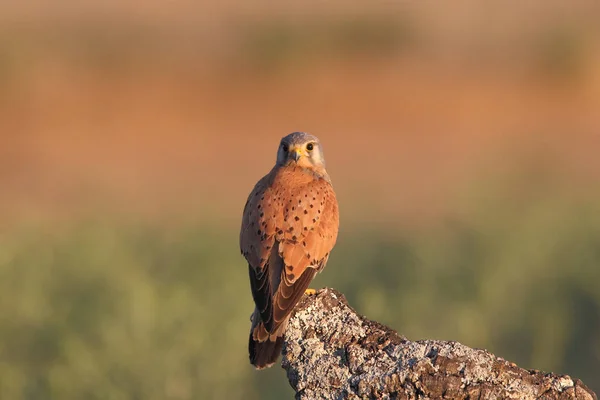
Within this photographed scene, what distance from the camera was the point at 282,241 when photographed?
6.39 meters

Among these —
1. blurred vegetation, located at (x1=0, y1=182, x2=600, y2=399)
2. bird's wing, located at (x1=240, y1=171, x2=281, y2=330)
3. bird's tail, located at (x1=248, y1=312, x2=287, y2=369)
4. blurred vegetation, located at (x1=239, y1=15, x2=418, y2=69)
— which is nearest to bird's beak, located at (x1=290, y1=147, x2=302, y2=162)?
bird's wing, located at (x1=240, y1=171, x2=281, y2=330)

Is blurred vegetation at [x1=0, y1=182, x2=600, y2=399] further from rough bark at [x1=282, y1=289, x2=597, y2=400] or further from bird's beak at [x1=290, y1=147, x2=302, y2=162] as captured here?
rough bark at [x1=282, y1=289, x2=597, y2=400]

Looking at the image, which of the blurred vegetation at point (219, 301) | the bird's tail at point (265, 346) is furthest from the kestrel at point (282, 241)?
the blurred vegetation at point (219, 301)

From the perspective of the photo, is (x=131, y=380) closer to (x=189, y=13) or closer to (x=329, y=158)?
(x=329, y=158)

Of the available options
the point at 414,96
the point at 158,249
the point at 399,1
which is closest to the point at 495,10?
the point at 399,1

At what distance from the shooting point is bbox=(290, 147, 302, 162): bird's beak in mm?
7242

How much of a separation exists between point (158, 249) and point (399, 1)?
18.6m

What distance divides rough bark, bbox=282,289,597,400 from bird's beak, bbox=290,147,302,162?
2328mm

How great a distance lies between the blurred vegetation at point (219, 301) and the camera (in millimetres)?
8422

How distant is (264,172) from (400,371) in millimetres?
14823

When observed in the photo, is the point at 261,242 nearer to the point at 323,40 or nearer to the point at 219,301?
the point at 219,301

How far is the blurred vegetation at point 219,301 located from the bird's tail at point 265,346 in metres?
2.63

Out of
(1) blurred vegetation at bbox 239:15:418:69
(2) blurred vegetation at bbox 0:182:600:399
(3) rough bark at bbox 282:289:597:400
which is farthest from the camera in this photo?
(1) blurred vegetation at bbox 239:15:418:69

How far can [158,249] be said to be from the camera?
11.6 meters
